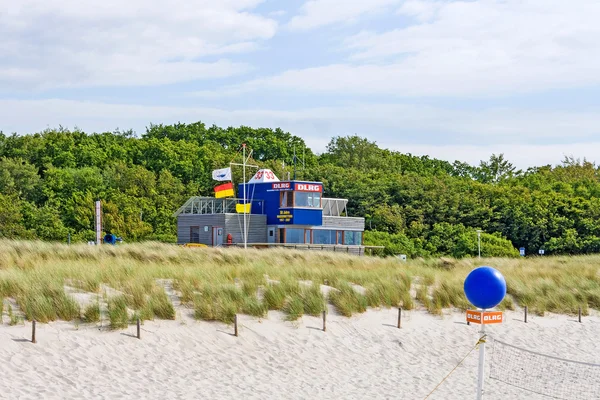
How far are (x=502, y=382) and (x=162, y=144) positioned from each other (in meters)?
55.1

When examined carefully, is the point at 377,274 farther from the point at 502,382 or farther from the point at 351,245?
the point at 351,245

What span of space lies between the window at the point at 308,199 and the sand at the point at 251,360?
24607 mm

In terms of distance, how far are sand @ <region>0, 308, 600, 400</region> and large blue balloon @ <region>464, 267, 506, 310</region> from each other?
375 cm

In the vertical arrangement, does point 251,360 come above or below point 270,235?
below

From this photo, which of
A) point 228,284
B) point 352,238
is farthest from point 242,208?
point 228,284

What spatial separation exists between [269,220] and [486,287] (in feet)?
111

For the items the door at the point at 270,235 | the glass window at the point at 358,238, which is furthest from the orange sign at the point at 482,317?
the glass window at the point at 358,238

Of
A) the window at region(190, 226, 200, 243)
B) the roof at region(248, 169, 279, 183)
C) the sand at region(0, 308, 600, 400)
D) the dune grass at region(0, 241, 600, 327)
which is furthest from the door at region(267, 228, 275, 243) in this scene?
the sand at region(0, 308, 600, 400)

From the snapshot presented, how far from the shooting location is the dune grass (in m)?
15.9

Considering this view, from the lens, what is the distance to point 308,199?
43.7m

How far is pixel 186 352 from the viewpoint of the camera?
586 inches

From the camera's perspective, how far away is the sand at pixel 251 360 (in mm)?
13008

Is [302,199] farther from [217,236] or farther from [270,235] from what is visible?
[217,236]

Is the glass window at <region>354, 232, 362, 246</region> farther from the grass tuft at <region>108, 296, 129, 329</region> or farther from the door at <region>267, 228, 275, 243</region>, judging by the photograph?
the grass tuft at <region>108, 296, 129, 329</region>
